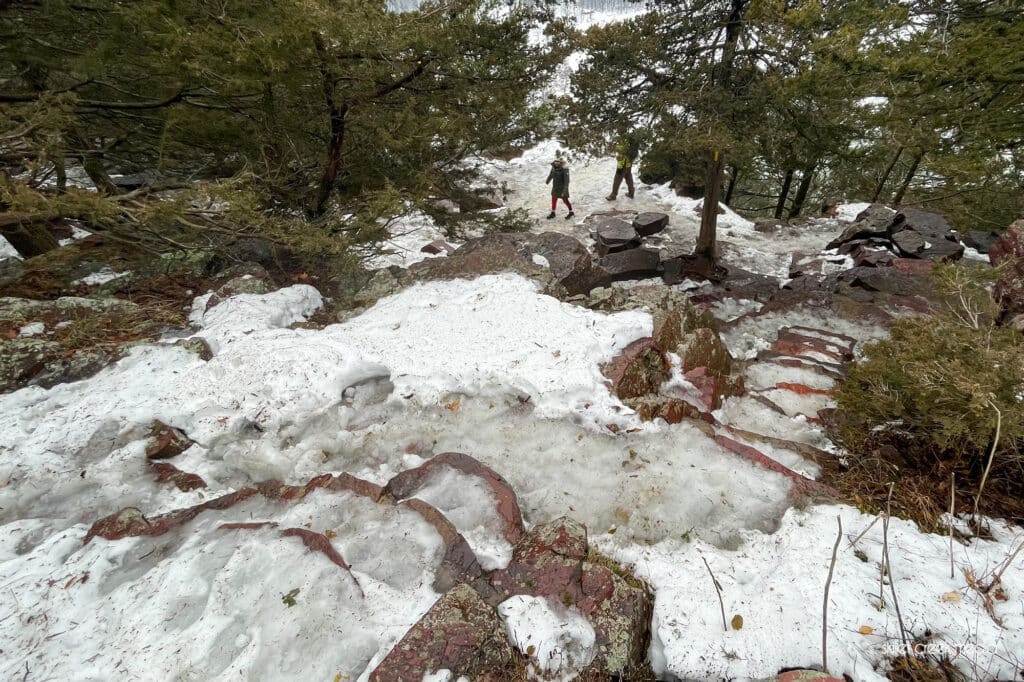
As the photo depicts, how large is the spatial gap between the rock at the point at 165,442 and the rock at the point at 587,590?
2.66 meters

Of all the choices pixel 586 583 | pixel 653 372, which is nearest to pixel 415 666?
pixel 586 583

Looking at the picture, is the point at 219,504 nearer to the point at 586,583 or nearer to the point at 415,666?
the point at 415,666

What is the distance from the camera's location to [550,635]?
2.13 meters

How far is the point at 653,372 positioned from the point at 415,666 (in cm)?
304

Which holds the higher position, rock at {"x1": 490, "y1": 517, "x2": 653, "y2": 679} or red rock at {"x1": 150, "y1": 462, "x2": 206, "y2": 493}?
red rock at {"x1": 150, "y1": 462, "x2": 206, "y2": 493}

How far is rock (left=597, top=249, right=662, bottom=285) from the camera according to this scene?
9.54 m

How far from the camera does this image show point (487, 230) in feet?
26.4

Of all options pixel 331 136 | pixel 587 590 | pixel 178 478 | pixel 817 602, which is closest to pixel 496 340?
pixel 587 590

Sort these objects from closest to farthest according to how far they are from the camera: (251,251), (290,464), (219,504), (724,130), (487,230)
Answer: (219,504) < (290,464) < (724,130) < (251,251) < (487,230)

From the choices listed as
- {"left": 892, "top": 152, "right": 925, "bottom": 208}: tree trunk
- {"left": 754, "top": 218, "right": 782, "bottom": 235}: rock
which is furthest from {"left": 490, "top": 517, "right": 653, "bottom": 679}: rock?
{"left": 892, "top": 152, "right": 925, "bottom": 208}: tree trunk

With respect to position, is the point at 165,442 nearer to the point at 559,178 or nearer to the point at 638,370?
the point at 638,370

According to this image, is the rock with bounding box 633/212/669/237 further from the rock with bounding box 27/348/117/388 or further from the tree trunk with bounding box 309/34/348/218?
the rock with bounding box 27/348/117/388

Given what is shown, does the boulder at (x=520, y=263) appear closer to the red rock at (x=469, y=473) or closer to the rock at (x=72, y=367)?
the red rock at (x=469, y=473)

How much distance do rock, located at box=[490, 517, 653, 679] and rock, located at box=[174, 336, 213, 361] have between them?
3507 mm
